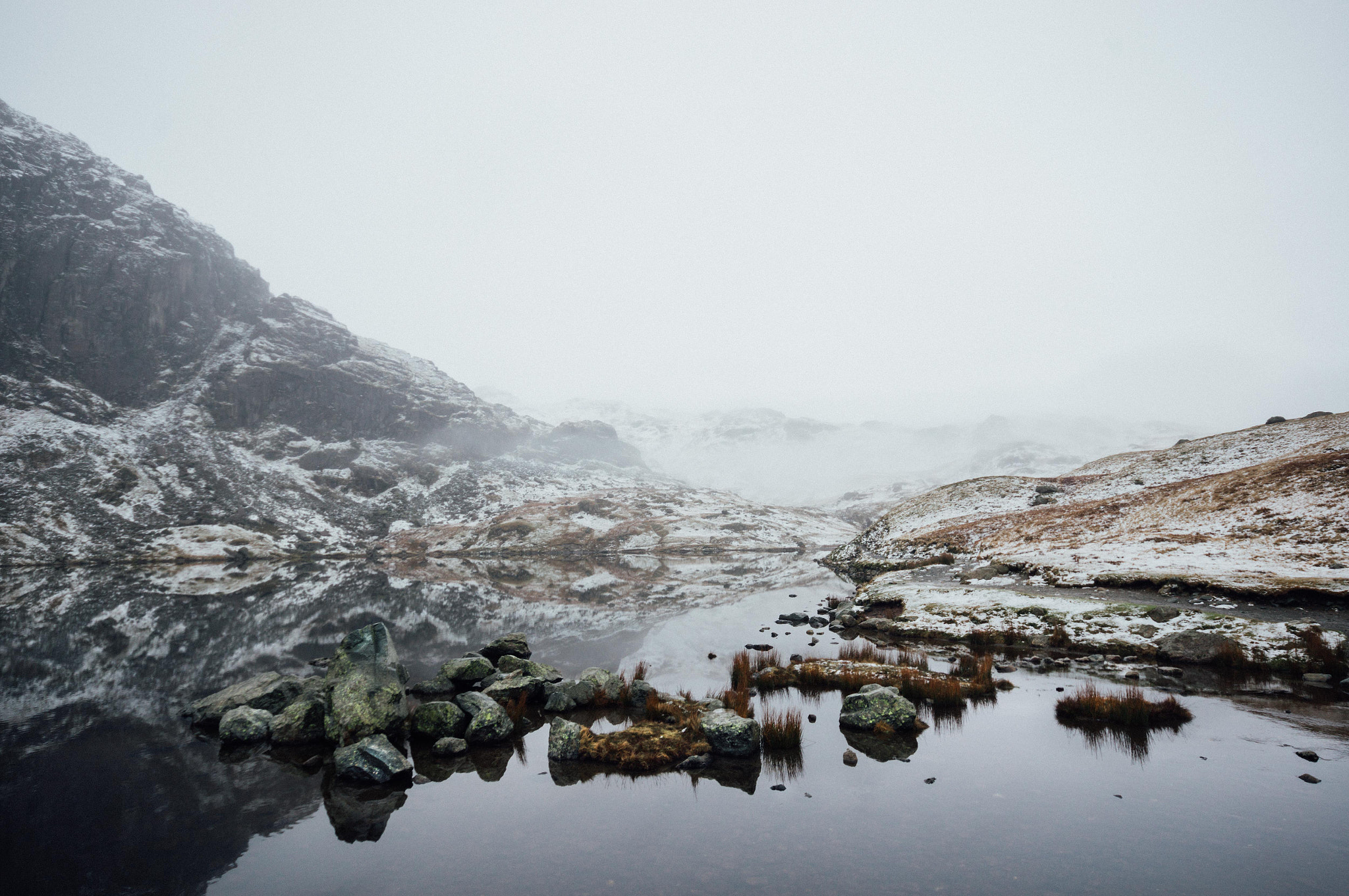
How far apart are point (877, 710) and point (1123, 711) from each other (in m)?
6.23

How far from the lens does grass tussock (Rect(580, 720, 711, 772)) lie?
12500 mm

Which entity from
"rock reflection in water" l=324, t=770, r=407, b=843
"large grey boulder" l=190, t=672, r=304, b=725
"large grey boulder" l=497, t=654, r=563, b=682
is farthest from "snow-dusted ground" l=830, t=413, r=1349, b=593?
"large grey boulder" l=190, t=672, r=304, b=725

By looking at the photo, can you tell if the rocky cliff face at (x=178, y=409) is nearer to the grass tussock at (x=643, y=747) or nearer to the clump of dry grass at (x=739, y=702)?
the grass tussock at (x=643, y=747)

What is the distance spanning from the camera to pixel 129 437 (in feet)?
311

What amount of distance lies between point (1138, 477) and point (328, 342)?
189285mm

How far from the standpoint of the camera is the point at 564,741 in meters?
13.4

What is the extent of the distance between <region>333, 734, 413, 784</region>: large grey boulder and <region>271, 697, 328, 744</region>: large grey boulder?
8.99ft

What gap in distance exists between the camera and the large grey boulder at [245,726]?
48.3ft

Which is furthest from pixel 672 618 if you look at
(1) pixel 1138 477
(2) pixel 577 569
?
(1) pixel 1138 477

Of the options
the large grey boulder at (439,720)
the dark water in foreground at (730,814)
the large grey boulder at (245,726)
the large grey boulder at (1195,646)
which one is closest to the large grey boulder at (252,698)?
the dark water in foreground at (730,814)

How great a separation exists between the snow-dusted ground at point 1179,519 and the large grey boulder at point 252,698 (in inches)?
1468

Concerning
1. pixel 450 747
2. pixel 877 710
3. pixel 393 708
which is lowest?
pixel 450 747

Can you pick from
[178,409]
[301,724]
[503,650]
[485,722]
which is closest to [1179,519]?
[503,650]

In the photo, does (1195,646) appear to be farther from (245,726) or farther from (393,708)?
(245,726)
